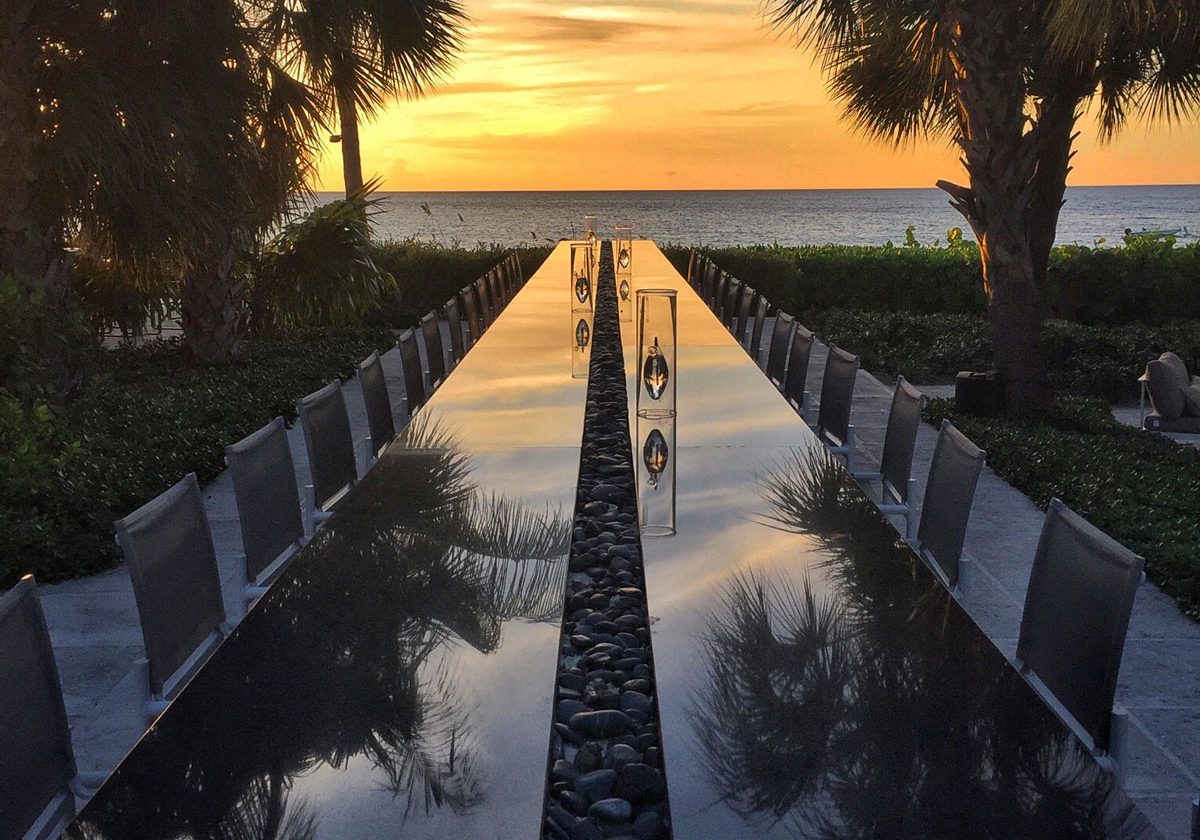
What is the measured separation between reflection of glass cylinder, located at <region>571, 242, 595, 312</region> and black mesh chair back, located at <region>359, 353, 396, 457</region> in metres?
2.37

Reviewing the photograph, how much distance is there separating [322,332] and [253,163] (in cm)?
368

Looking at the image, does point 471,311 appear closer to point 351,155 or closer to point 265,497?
point 265,497

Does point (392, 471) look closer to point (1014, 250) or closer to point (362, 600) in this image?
point (362, 600)

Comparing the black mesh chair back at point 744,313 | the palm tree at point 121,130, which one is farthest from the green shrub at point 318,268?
the black mesh chair back at point 744,313

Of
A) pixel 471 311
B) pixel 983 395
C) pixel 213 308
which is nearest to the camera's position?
pixel 983 395

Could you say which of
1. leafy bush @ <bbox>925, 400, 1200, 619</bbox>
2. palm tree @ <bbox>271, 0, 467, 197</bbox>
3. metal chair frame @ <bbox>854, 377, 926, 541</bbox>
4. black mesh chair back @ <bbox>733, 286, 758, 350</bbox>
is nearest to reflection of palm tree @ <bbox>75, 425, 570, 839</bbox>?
metal chair frame @ <bbox>854, 377, 926, 541</bbox>

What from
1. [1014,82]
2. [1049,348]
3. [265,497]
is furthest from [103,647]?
[1049,348]

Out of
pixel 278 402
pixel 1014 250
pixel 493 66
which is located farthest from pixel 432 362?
pixel 493 66

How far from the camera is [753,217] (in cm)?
7881

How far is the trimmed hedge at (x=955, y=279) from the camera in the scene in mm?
12500

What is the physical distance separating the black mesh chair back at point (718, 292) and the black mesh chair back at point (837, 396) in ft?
17.3

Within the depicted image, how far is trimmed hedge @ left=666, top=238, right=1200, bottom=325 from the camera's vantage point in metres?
12.5

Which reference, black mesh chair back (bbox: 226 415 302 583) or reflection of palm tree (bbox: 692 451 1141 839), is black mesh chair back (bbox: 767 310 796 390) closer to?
black mesh chair back (bbox: 226 415 302 583)

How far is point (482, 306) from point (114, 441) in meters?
3.86
